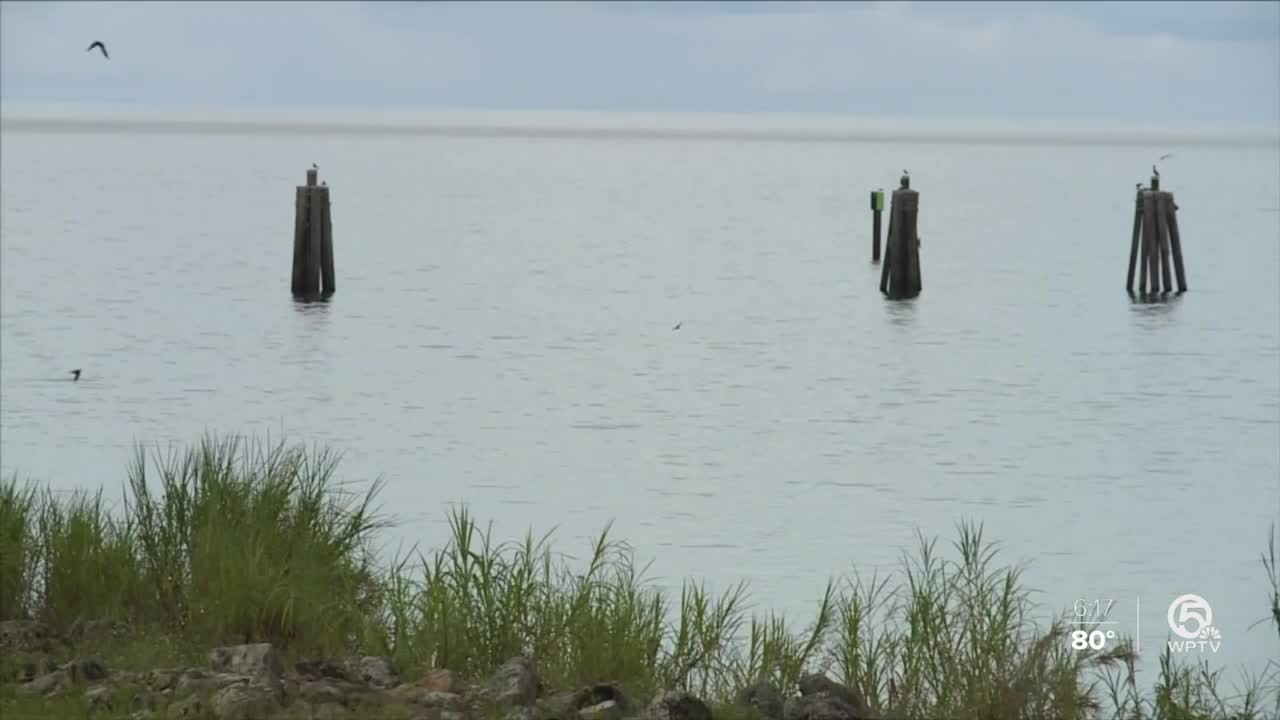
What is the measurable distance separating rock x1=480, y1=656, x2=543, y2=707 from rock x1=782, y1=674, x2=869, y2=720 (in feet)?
4.28

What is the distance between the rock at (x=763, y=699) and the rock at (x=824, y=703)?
0.21 feet

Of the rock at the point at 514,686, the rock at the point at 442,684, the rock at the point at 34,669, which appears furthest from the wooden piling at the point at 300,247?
the rock at the point at 514,686

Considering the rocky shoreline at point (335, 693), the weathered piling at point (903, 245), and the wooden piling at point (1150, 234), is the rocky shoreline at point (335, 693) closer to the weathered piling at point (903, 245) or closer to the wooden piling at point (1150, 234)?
the weathered piling at point (903, 245)

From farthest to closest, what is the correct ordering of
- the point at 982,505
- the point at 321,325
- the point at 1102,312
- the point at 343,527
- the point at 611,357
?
the point at 1102,312
the point at 321,325
the point at 611,357
the point at 982,505
the point at 343,527

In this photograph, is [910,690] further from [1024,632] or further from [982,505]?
[982,505]

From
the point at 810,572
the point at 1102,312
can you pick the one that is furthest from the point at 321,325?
the point at 810,572

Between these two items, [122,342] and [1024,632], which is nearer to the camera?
[1024,632]

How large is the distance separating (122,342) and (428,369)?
754cm

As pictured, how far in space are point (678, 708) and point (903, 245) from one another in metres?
31.8

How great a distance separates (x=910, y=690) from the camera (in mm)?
10203

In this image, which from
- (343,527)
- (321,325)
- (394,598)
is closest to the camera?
(394,598)

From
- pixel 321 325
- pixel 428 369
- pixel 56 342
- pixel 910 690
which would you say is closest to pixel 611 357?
pixel 428 369

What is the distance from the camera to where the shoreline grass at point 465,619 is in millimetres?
10055

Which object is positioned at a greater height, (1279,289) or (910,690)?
(1279,289)
